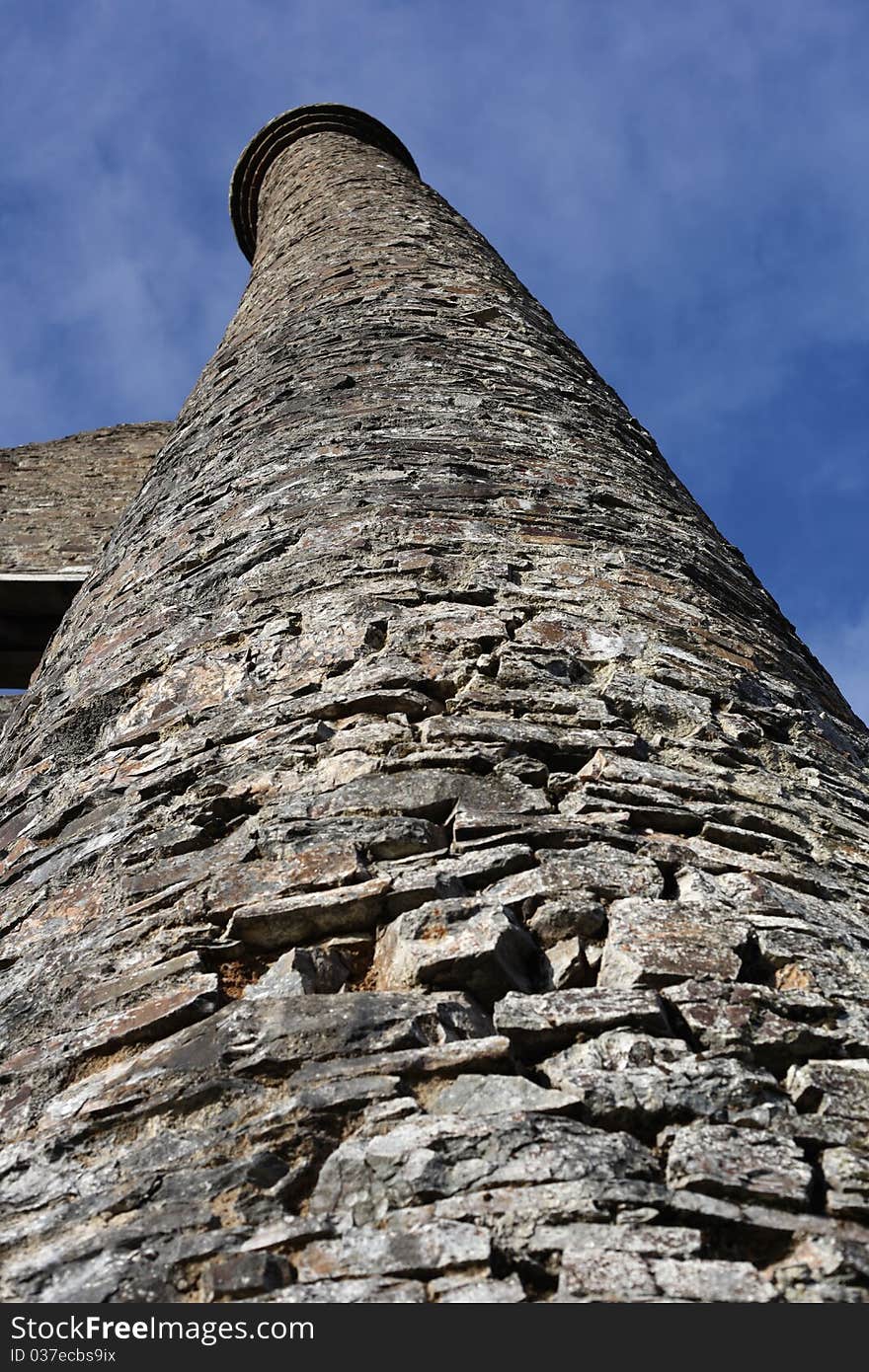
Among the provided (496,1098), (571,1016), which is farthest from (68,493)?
(496,1098)

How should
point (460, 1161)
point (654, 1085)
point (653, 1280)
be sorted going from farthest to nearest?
point (654, 1085)
point (460, 1161)
point (653, 1280)

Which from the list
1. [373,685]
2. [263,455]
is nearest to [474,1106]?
[373,685]

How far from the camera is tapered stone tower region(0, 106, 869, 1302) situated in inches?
54.0

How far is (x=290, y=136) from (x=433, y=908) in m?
8.18

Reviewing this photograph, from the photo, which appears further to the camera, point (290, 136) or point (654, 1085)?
point (290, 136)

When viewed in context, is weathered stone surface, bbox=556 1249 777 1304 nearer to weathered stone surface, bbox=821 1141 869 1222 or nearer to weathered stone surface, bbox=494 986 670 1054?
weathered stone surface, bbox=821 1141 869 1222

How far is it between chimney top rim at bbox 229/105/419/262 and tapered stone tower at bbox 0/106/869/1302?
6.04m

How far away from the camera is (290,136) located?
8.85m

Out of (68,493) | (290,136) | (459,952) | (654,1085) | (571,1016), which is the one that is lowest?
(654,1085)

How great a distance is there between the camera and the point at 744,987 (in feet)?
5.55

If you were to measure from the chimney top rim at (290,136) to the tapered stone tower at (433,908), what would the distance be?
6.04m

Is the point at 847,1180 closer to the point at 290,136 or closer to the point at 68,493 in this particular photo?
the point at 68,493

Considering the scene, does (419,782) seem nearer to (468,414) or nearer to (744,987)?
(744,987)

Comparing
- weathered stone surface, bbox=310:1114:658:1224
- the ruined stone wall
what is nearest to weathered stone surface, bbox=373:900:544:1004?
weathered stone surface, bbox=310:1114:658:1224
